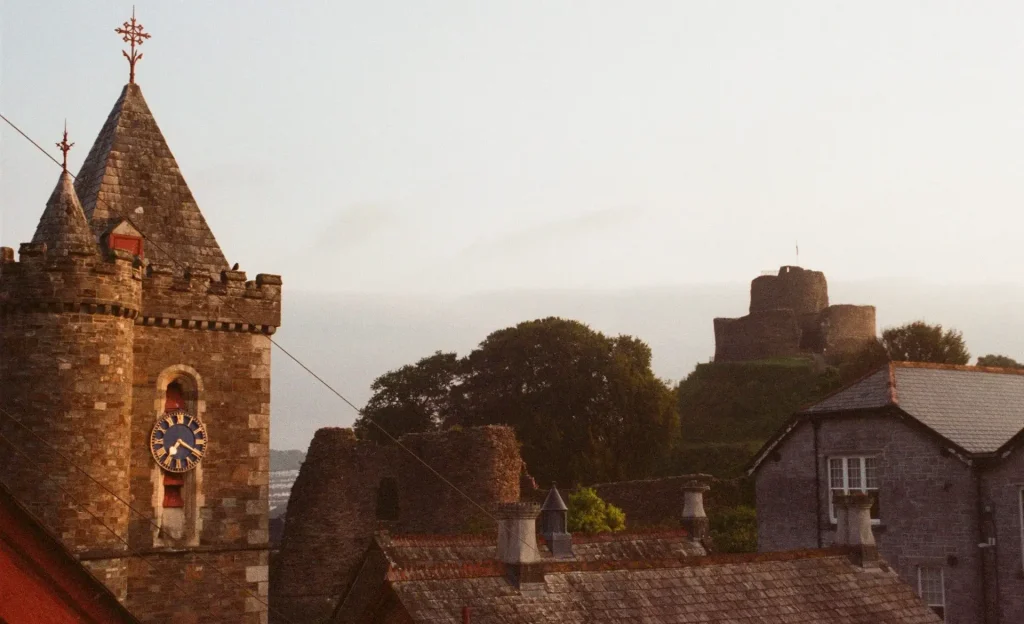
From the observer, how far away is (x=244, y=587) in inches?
1131

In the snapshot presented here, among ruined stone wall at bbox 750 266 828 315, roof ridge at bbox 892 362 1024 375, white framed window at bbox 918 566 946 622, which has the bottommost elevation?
white framed window at bbox 918 566 946 622

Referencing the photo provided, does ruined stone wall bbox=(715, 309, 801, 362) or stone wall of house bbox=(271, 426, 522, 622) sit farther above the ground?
ruined stone wall bbox=(715, 309, 801, 362)

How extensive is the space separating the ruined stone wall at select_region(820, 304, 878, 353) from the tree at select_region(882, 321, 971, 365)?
69.0ft

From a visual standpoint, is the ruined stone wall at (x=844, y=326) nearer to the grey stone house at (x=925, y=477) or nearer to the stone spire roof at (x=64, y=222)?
the grey stone house at (x=925, y=477)

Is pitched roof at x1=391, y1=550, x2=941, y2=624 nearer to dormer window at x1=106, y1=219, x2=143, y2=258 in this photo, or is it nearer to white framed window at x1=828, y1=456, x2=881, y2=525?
white framed window at x1=828, y1=456, x2=881, y2=525

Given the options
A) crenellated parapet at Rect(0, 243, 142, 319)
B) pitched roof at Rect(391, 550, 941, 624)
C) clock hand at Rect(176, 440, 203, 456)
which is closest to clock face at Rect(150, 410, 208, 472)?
clock hand at Rect(176, 440, 203, 456)

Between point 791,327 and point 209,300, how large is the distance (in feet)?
209

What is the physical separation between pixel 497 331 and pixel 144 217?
40312 millimetres

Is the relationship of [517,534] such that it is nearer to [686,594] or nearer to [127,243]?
[686,594]

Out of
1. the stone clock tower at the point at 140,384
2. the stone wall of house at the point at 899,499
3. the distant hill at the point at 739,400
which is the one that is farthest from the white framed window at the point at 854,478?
the distant hill at the point at 739,400

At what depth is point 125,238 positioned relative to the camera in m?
29.0

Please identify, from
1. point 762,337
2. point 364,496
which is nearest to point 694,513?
point 364,496

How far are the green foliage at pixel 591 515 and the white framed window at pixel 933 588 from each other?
14.9m

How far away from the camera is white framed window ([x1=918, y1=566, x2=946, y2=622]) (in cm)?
3109
